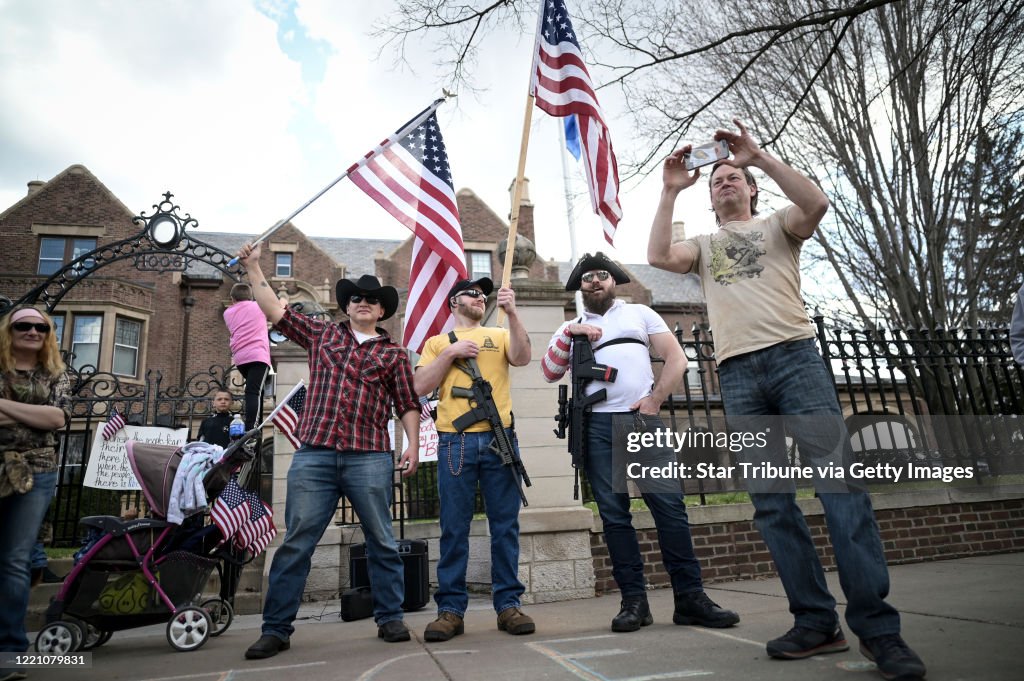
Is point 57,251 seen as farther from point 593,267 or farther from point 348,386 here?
point 593,267

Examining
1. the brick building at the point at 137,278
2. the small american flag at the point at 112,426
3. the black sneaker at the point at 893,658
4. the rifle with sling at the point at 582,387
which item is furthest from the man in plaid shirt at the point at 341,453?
the brick building at the point at 137,278

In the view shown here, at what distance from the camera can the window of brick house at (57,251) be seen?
2125 centimetres

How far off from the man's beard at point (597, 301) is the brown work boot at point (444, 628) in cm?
206

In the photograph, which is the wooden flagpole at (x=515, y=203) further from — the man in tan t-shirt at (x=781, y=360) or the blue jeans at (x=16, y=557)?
the blue jeans at (x=16, y=557)

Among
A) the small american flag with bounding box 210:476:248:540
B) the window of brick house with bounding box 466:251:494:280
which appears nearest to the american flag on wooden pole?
the small american flag with bounding box 210:476:248:540

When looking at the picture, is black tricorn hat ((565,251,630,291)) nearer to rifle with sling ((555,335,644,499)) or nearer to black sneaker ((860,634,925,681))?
rifle with sling ((555,335,644,499))

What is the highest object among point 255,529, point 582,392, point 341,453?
point 582,392

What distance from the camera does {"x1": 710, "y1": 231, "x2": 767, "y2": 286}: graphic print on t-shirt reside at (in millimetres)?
2883

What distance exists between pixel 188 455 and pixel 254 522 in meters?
0.68

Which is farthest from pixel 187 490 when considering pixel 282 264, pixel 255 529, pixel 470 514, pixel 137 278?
pixel 137 278

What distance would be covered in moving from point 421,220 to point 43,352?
2745 mm

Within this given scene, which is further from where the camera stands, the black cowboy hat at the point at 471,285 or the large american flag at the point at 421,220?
the large american flag at the point at 421,220

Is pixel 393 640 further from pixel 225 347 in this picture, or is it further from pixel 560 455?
pixel 225 347

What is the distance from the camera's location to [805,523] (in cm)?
263
